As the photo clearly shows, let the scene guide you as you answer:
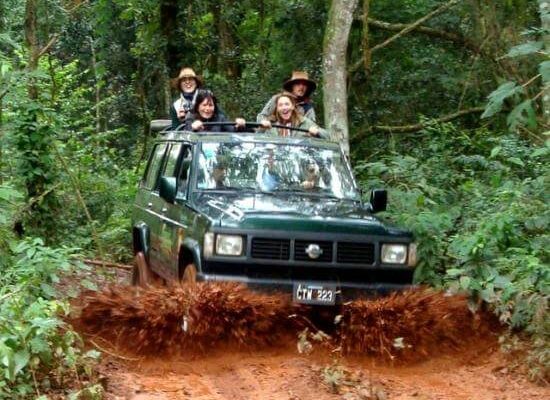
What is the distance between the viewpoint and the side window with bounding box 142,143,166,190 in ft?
33.4

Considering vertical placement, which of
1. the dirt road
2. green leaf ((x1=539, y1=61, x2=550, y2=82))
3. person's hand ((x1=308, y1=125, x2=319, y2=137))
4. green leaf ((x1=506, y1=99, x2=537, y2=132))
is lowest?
the dirt road

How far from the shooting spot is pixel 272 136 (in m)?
9.07

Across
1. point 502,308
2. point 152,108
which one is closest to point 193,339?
point 502,308

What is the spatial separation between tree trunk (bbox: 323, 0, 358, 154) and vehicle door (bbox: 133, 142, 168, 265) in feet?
9.02

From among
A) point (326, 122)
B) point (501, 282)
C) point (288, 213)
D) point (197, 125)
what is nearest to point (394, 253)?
point (288, 213)

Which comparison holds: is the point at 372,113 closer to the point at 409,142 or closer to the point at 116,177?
the point at 409,142

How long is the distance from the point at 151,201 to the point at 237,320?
300cm

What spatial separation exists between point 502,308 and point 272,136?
2.72 meters

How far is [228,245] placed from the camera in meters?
7.36

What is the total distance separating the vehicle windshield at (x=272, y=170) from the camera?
8539 mm

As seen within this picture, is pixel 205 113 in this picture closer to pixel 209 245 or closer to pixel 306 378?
pixel 209 245

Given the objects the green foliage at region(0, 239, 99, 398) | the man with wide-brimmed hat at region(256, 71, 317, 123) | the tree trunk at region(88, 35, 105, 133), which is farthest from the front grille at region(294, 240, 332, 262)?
the tree trunk at region(88, 35, 105, 133)

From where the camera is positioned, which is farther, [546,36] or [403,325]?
[546,36]

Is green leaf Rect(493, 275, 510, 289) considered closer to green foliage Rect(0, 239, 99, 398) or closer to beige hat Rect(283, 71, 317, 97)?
green foliage Rect(0, 239, 99, 398)
